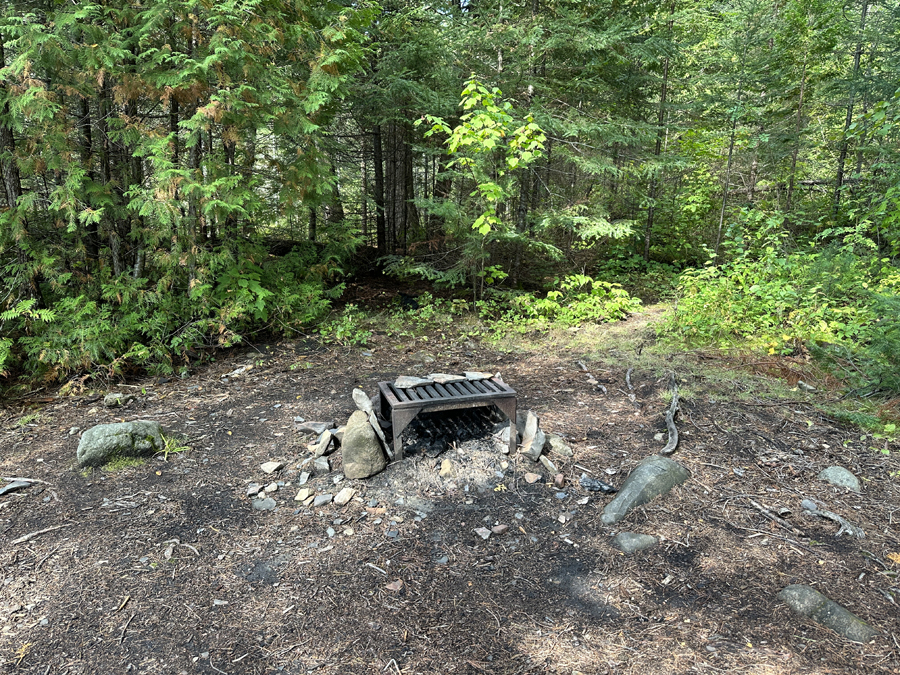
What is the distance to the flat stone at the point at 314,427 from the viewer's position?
14.0 ft

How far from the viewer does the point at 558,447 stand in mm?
3885

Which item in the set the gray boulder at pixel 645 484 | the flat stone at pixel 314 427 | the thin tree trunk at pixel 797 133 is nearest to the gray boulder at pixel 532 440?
the gray boulder at pixel 645 484

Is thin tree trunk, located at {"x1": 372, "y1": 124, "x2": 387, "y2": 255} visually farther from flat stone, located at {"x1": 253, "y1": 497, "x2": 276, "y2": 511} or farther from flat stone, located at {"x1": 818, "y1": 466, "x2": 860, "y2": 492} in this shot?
flat stone, located at {"x1": 818, "y1": 466, "x2": 860, "y2": 492}

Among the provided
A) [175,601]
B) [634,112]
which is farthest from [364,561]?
[634,112]

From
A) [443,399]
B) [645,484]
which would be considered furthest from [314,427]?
[645,484]

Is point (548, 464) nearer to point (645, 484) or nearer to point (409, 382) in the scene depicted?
point (645, 484)

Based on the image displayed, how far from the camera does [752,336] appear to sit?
598 cm

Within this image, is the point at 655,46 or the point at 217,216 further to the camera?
the point at 655,46

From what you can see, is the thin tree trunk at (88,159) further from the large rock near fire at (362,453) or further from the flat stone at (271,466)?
the large rock near fire at (362,453)

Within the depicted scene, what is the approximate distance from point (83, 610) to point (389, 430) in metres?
2.05

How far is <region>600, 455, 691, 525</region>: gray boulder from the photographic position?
322cm

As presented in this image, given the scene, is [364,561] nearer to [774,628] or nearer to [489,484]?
[489,484]

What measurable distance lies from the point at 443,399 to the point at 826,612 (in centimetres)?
236

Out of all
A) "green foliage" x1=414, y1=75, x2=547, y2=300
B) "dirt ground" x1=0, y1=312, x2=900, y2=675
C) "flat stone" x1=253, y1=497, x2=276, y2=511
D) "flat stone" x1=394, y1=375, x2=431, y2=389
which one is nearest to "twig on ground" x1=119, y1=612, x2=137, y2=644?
"dirt ground" x1=0, y1=312, x2=900, y2=675
